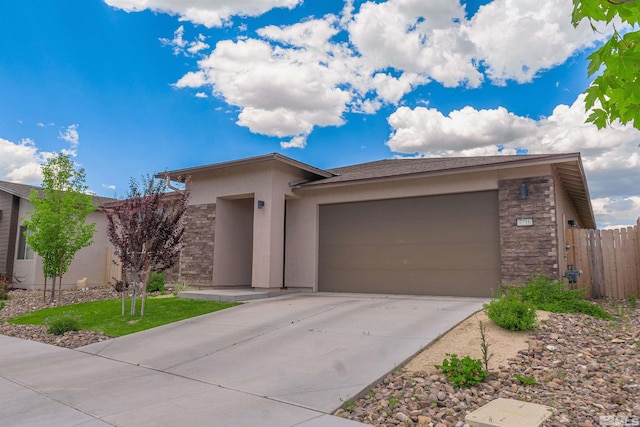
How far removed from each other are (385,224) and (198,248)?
Answer: 6532 millimetres

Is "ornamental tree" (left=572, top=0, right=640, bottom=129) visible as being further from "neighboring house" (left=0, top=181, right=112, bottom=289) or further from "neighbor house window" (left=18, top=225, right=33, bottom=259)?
"neighbor house window" (left=18, top=225, right=33, bottom=259)

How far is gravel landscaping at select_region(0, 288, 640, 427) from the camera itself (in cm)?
391

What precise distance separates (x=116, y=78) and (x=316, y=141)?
313 inches

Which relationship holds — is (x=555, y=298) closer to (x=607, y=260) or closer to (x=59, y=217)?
(x=607, y=260)

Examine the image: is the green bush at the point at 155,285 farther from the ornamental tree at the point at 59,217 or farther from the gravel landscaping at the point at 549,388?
the gravel landscaping at the point at 549,388

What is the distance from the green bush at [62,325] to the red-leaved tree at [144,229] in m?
1.22

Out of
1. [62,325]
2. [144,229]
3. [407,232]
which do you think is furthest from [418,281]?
[62,325]

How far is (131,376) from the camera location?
575 centimetres

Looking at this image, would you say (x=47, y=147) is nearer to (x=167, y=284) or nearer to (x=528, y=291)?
(x=167, y=284)

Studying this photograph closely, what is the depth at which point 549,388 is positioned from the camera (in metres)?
4.48

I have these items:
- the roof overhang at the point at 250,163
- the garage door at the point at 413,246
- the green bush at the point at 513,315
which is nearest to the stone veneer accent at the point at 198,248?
the roof overhang at the point at 250,163

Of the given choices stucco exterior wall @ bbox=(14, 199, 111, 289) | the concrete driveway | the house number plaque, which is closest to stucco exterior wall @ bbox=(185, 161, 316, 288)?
the concrete driveway

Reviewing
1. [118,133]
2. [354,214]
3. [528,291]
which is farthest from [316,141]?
[528,291]

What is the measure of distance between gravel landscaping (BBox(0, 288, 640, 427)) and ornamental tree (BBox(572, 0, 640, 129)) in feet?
9.00
